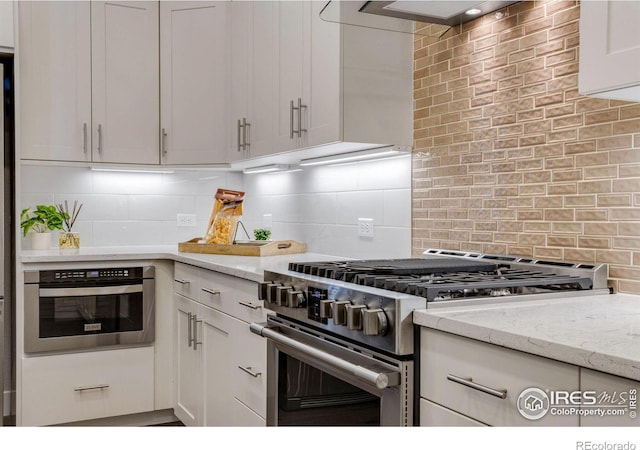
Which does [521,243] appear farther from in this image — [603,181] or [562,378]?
[562,378]

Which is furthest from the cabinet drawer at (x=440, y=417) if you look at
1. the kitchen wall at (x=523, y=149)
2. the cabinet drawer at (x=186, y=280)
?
the cabinet drawer at (x=186, y=280)

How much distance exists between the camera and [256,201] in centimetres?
391

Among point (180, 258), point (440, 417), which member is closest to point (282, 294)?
point (440, 417)

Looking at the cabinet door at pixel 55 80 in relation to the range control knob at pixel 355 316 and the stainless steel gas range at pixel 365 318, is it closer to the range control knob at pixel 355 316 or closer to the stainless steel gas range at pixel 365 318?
the stainless steel gas range at pixel 365 318

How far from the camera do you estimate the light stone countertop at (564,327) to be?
1.03 metres

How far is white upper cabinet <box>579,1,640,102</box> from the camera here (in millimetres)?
1344

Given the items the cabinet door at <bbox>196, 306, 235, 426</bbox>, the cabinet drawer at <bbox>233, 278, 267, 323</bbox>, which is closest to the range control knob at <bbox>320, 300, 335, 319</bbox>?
the cabinet drawer at <bbox>233, 278, 267, 323</bbox>

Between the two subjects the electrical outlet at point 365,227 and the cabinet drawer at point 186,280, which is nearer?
the electrical outlet at point 365,227

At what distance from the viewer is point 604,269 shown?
174 centimetres

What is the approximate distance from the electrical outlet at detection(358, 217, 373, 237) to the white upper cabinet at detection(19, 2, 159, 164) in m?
1.33

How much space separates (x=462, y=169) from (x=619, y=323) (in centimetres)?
109

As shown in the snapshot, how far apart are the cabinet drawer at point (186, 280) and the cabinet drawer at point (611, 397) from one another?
2.07 meters

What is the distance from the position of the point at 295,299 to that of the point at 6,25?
2183mm

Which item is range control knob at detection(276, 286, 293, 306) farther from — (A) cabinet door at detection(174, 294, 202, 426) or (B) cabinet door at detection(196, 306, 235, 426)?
(A) cabinet door at detection(174, 294, 202, 426)
